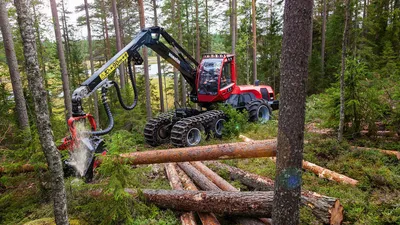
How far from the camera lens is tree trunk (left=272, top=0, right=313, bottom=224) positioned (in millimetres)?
2863

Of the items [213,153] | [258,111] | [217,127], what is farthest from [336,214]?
[258,111]

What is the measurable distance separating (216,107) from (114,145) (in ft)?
22.7

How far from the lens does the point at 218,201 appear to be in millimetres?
4465

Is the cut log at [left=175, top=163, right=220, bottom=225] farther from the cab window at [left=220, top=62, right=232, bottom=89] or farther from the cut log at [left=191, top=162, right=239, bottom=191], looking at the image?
the cab window at [left=220, top=62, right=232, bottom=89]

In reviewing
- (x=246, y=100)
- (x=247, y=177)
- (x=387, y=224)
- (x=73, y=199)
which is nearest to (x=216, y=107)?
(x=246, y=100)

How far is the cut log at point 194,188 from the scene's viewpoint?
4383 millimetres

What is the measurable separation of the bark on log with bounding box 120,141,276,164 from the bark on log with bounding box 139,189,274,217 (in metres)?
0.72

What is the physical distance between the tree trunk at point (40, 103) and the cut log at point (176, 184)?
1.87m

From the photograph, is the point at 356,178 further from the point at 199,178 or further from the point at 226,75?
the point at 226,75

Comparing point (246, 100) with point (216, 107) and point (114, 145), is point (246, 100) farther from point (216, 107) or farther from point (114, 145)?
point (114, 145)

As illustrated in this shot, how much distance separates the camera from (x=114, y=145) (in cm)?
410

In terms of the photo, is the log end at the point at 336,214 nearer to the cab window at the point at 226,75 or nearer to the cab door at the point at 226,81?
the cab door at the point at 226,81

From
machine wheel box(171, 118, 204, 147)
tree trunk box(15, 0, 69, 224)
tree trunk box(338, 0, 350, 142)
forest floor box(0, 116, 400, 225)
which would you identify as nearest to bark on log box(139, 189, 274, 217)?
forest floor box(0, 116, 400, 225)

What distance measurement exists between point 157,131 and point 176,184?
150 inches
